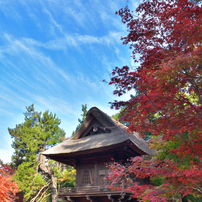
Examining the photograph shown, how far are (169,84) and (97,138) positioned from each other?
284 inches

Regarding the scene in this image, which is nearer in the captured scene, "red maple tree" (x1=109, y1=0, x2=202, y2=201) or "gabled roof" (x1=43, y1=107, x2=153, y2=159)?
"red maple tree" (x1=109, y1=0, x2=202, y2=201)

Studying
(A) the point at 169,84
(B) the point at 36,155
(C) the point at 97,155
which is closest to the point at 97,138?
(C) the point at 97,155

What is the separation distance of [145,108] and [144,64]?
1822mm

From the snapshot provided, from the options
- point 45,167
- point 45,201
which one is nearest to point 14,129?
point 45,167

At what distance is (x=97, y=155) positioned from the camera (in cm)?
1070

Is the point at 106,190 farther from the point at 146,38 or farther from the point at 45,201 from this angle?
the point at 45,201

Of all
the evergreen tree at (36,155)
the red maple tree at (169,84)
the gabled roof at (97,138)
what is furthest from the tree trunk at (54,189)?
the red maple tree at (169,84)

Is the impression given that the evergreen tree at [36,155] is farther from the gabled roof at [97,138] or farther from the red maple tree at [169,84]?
the red maple tree at [169,84]

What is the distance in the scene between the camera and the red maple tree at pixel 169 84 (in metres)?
4.23

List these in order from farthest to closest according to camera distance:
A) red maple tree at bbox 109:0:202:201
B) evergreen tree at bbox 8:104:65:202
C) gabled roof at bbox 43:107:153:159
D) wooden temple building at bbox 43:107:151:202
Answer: evergreen tree at bbox 8:104:65:202, gabled roof at bbox 43:107:153:159, wooden temple building at bbox 43:107:151:202, red maple tree at bbox 109:0:202:201

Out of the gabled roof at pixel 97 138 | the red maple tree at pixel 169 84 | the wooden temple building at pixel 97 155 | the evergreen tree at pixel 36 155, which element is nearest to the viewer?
the red maple tree at pixel 169 84

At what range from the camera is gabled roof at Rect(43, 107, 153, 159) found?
9.55 metres

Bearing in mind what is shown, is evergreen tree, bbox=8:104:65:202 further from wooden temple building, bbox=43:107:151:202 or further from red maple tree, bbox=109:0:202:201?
red maple tree, bbox=109:0:202:201

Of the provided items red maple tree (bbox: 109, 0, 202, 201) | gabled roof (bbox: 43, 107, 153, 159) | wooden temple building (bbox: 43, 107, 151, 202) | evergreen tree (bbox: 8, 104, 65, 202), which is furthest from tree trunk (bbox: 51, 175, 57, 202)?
red maple tree (bbox: 109, 0, 202, 201)
